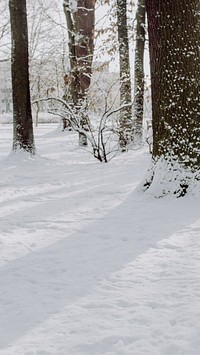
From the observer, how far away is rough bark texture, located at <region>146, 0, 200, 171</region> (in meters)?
4.67

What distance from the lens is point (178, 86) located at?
4.71 metres

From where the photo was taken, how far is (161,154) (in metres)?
4.89

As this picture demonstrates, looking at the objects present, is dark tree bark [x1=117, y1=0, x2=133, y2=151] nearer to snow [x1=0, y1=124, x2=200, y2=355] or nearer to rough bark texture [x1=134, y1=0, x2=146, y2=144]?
rough bark texture [x1=134, y1=0, x2=146, y2=144]

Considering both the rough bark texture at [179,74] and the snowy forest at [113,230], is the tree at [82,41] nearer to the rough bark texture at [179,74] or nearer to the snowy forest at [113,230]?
the snowy forest at [113,230]

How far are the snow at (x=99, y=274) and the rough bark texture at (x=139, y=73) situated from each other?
6.73m

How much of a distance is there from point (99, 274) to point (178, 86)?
2.81 meters

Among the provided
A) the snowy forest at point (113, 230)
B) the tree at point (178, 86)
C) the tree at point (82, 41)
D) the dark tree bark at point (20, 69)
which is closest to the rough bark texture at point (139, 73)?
the tree at point (82, 41)

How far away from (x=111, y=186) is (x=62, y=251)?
107 inches

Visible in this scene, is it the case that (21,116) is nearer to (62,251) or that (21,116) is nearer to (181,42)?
(181,42)

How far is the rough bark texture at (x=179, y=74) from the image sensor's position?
4672mm

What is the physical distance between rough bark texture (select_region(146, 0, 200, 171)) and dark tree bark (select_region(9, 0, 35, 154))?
166 inches

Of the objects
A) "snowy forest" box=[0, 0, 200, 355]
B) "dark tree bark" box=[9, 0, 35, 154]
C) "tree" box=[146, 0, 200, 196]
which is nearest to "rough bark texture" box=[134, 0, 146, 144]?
"snowy forest" box=[0, 0, 200, 355]

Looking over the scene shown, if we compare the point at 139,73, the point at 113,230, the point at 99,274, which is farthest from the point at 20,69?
the point at 99,274

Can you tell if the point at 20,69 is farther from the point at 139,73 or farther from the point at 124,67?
the point at 139,73
